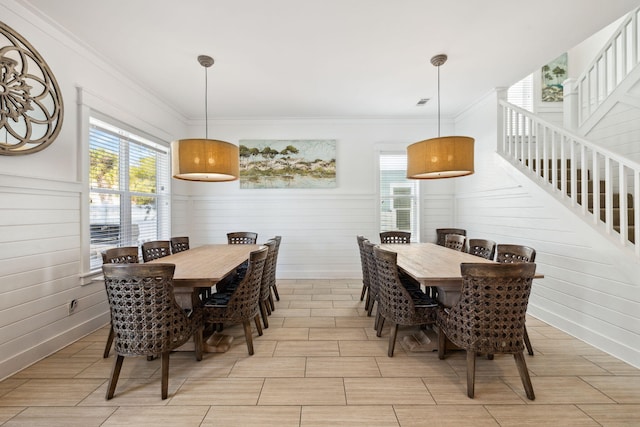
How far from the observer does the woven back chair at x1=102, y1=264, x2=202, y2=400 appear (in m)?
1.68

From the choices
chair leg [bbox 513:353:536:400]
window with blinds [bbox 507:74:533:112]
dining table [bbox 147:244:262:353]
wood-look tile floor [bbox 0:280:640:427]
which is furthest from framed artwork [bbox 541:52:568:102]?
dining table [bbox 147:244:262:353]

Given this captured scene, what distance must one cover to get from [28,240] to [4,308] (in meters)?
0.52

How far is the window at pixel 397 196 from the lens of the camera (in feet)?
16.3

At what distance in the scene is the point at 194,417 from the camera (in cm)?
166

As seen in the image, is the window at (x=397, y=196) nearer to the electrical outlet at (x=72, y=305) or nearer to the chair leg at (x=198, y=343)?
the chair leg at (x=198, y=343)

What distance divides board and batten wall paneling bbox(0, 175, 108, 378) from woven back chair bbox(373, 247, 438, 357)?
2.87 metres

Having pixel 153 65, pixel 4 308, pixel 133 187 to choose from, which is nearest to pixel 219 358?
pixel 4 308

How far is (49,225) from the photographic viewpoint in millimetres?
2387

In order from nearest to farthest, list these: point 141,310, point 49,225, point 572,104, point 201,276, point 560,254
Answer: point 141,310, point 201,276, point 49,225, point 560,254, point 572,104

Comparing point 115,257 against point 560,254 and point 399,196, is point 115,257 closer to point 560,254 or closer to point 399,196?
point 399,196

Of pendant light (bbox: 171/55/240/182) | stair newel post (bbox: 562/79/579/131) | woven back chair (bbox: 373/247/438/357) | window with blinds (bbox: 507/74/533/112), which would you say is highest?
window with blinds (bbox: 507/74/533/112)

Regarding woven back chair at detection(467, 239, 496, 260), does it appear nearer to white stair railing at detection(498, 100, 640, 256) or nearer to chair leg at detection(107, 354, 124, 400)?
white stair railing at detection(498, 100, 640, 256)

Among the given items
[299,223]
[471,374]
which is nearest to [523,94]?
[299,223]

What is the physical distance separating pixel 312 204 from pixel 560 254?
3.40 metres
